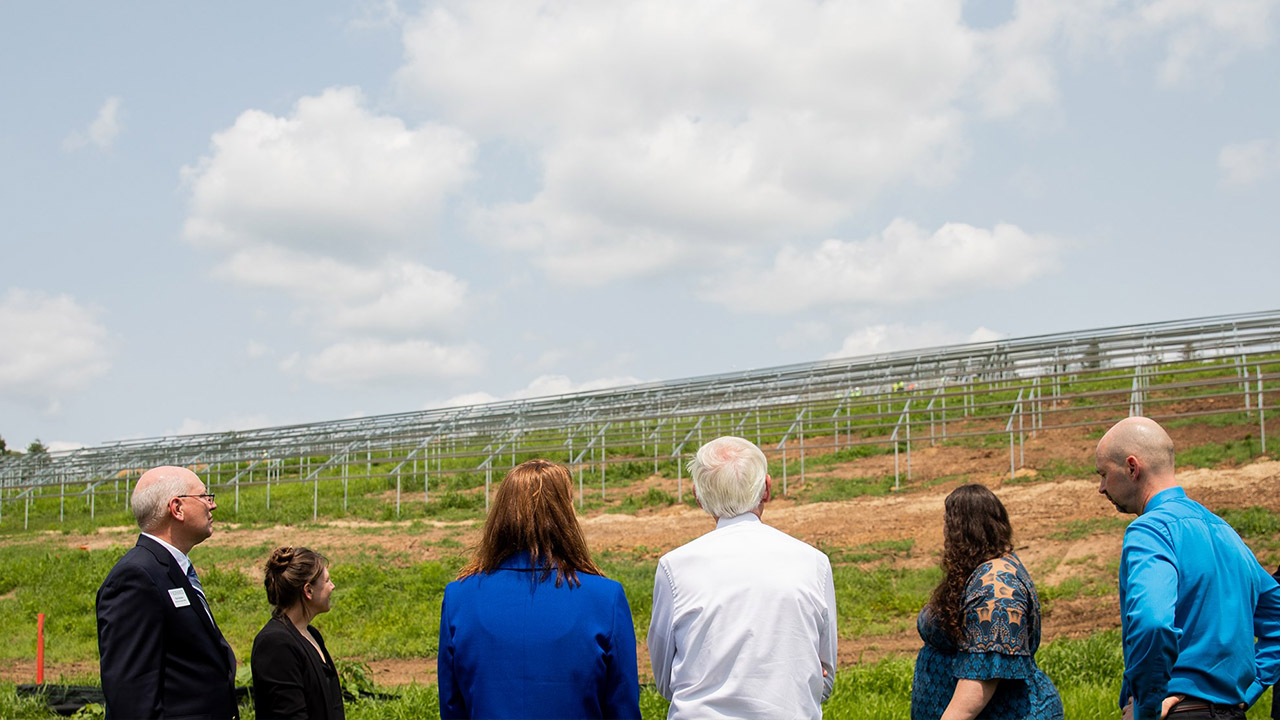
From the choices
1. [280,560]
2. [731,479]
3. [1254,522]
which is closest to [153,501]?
[280,560]

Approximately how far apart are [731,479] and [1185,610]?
149 cm

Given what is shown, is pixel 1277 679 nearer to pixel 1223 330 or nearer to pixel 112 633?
pixel 112 633

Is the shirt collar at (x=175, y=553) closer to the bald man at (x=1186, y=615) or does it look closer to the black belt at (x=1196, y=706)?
the bald man at (x=1186, y=615)

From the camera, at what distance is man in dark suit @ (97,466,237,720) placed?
10.2 feet

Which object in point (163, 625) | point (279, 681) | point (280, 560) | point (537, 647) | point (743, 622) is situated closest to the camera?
point (537, 647)

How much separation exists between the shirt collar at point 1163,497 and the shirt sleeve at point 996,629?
0.49 meters

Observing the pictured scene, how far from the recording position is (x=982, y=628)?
3236mm

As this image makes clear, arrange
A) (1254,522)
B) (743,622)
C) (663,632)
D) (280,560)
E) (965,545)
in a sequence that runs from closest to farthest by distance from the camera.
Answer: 1. (743,622)
2. (663,632)
3. (965,545)
4. (280,560)
5. (1254,522)

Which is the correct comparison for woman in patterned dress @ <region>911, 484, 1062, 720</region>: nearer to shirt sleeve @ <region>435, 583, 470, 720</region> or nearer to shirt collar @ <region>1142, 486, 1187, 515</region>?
shirt collar @ <region>1142, 486, 1187, 515</region>

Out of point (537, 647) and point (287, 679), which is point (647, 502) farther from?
point (537, 647)

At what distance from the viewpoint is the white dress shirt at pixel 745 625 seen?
273cm

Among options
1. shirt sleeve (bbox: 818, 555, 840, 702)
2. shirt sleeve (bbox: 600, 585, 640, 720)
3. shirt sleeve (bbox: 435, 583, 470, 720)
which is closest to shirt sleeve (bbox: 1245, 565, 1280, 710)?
shirt sleeve (bbox: 818, 555, 840, 702)

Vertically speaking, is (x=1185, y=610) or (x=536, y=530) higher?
(x=536, y=530)

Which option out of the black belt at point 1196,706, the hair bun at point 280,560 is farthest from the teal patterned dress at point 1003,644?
the hair bun at point 280,560
